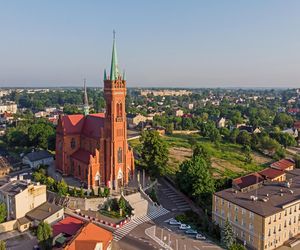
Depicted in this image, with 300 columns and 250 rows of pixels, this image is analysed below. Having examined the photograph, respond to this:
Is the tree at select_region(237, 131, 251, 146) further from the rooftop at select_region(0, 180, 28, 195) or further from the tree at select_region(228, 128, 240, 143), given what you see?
the rooftop at select_region(0, 180, 28, 195)

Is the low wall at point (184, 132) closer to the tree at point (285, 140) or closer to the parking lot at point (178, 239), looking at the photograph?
the tree at point (285, 140)

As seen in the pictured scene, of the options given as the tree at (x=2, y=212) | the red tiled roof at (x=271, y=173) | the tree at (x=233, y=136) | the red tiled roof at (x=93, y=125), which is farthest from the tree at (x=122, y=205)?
the tree at (x=233, y=136)

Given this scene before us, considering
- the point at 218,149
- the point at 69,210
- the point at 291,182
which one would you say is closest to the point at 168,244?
the point at 69,210

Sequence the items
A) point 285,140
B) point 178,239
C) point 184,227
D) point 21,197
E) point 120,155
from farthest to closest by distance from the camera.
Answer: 1. point 285,140
2. point 120,155
3. point 21,197
4. point 184,227
5. point 178,239

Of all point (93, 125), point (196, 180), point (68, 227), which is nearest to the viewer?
point (68, 227)

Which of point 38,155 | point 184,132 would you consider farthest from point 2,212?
point 184,132

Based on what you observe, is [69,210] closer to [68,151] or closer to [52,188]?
[52,188]

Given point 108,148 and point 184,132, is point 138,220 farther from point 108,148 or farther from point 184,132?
point 184,132

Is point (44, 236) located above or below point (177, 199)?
above
